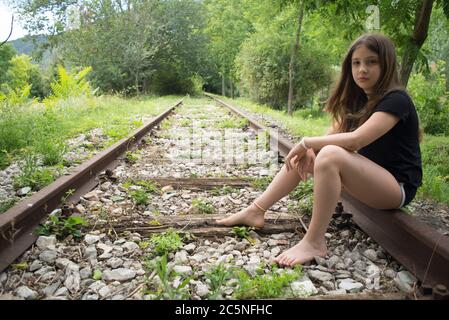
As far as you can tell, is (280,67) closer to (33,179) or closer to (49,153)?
(49,153)

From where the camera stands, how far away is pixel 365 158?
2.25m

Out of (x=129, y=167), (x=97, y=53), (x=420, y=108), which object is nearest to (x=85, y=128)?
(x=129, y=167)

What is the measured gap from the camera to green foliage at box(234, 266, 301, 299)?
5.64 ft

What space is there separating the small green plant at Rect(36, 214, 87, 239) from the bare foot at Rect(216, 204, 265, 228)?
901 mm

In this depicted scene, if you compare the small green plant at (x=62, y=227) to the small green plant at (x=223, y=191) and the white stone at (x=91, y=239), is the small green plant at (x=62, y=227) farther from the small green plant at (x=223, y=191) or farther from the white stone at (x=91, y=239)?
the small green plant at (x=223, y=191)

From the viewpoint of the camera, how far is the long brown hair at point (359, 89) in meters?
2.29

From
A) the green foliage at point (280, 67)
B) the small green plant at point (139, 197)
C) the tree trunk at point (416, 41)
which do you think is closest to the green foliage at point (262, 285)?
the small green plant at point (139, 197)

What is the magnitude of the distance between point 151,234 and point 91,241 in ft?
1.18

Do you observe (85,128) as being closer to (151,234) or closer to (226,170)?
(226,170)

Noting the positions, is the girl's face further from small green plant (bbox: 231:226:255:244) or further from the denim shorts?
small green plant (bbox: 231:226:255:244)

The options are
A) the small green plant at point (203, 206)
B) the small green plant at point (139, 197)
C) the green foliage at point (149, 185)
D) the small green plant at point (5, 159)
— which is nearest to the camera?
the small green plant at point (203, 206)

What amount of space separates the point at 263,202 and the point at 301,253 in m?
0.53

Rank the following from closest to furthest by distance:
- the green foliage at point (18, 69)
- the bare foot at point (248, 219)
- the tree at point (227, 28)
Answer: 1. the bare foot at point (248, 219)
2. the tree at point (227, 28)
3. the green foliage at point (18, 69)

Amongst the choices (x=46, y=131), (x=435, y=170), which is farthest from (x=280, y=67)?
(x=46, y=131)
